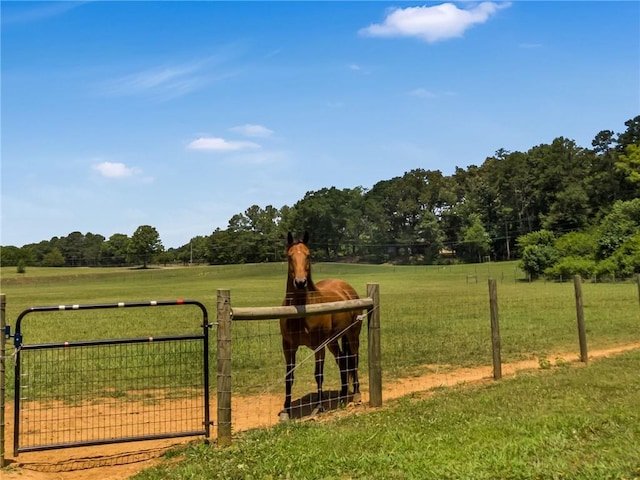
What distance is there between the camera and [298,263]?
7.16 meters

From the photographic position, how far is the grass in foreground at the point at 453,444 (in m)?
4.62

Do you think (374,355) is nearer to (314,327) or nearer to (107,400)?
(314,327)

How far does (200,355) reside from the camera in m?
12.9

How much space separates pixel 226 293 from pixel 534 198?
105022 millimetres

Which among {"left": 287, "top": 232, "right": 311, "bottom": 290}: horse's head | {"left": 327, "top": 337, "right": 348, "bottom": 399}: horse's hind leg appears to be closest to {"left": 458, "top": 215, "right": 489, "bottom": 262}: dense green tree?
{"left": 327, "top": 337, "right": 348, "bottom": 399}: horse's hind leg

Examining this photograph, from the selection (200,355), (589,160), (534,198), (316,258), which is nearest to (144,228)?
(316,258)

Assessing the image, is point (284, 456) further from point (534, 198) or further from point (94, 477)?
point (534, 198)

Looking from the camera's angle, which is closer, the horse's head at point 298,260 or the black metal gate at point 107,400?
the black metal gate at point 107,400

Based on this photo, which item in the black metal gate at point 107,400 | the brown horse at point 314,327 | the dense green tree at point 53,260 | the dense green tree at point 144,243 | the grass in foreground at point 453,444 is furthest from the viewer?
the dense green tree at point 144,243

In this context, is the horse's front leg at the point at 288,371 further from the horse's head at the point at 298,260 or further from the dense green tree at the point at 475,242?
the dense green tree at the point at 475,242

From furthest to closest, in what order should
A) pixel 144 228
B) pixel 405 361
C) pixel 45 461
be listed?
pixel 144 228 < pixel 405 361 < pixel 45 461

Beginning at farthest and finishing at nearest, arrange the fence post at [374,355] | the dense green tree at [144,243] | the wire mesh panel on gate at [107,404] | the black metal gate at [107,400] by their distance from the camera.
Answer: the dense green tree at [144,243], the fence post at [374,355], the wire mesh panel on gate at [107,404], the black metal gate at [107,400]

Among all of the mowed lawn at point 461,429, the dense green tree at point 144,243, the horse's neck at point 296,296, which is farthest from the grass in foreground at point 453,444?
the dense green tree at point 144,243

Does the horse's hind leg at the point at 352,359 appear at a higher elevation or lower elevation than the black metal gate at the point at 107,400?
higher
